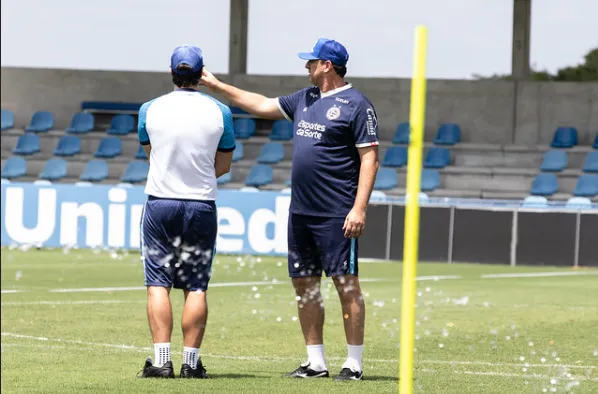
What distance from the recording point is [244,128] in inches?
1448

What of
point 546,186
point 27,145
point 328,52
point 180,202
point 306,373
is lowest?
point 306,373

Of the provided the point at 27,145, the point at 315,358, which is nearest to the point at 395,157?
the point at 27,145

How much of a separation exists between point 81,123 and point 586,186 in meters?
14.4

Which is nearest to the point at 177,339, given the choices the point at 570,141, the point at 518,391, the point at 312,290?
the point at 312,290

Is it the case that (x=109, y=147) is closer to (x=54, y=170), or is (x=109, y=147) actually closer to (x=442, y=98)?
(x=54, y=170)

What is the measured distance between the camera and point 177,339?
36.7 feet

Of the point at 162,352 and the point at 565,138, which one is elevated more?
the point at 565,138

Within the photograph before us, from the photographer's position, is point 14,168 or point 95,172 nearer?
point 95,172

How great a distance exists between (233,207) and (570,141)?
12.8m

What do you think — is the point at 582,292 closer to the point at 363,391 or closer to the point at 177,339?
the point at 177,339

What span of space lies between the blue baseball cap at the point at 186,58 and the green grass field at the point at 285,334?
1.87 metres

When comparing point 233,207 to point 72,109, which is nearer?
point 233,207

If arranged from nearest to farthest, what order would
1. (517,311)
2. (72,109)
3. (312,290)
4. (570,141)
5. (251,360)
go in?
(312,290), (251,360), (517,311), (570,141), (72,109)

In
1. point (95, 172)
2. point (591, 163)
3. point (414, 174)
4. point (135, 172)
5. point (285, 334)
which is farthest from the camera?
point (95, 172)
